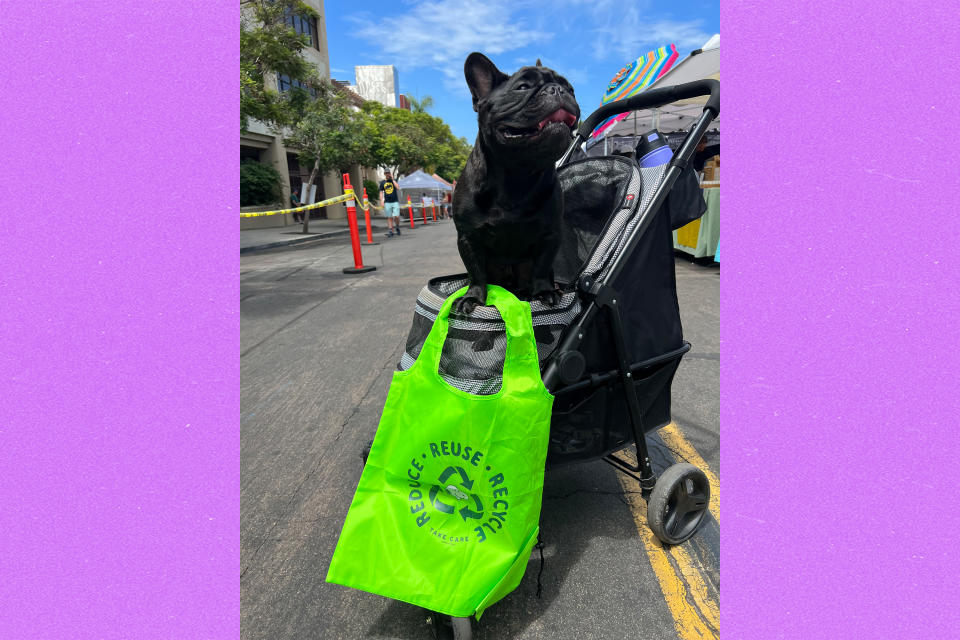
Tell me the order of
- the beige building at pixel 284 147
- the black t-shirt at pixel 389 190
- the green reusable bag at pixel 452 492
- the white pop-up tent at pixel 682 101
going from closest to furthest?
→ 1. the green reusable bag at pixel 452 492
2. the white pop-up tent at pixel 682 101
3. the black t-shirt at pixel 389 190
4. the beige building at pixel 284 147

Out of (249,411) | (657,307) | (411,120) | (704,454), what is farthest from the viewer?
(411,120)

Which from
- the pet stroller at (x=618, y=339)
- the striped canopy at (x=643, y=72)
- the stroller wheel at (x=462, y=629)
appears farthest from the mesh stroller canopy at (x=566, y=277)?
the striped canopy at (x=643, y=72)

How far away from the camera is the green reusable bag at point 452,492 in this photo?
142 cm

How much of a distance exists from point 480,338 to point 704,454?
72.0 inches

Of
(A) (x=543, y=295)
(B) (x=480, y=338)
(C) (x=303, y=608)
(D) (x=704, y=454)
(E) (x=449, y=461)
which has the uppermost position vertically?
(A) (x=543, y=295)

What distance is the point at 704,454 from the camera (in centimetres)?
263

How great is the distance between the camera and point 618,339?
1.75 metres

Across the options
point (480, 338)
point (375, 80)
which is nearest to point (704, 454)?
point (480, 338)

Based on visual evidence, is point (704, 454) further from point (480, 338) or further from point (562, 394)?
point (480, 338)

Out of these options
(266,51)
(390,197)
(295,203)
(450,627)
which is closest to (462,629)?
(450,627)

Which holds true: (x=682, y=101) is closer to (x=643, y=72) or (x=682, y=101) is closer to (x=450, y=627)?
(x=643, y=72)

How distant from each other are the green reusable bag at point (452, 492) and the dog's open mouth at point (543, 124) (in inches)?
22.0

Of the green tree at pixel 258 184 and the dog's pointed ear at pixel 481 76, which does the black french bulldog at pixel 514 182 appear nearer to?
the dog's pointed ear at pixel 481 76

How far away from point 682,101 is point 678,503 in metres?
9.21
